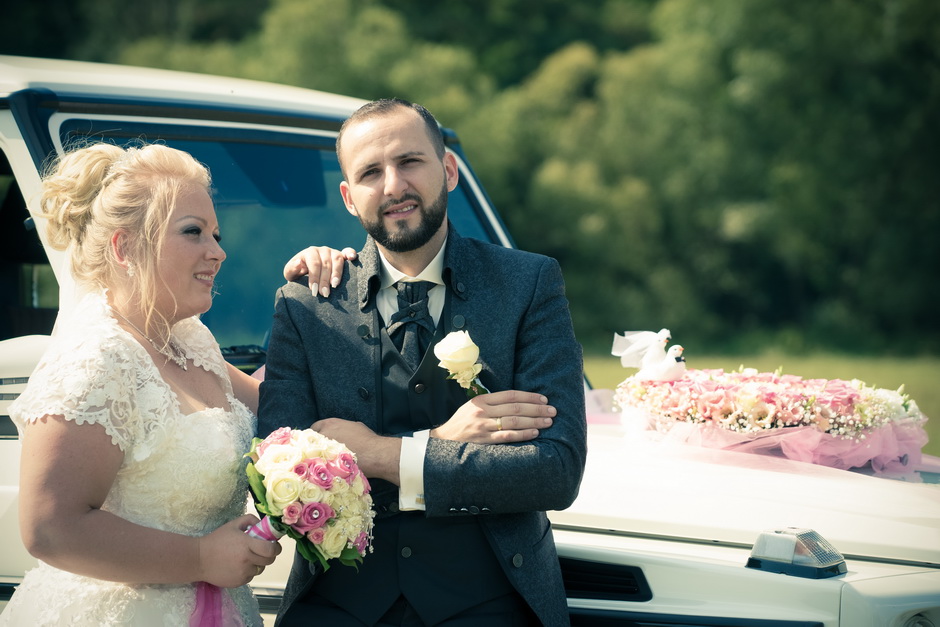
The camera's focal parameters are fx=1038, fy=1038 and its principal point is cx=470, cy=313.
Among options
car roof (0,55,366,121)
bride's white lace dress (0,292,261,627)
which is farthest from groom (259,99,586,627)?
car roof (0,55,366,121)

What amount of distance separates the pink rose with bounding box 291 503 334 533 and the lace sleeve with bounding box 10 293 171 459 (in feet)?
1.50

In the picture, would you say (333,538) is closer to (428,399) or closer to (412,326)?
(428,399)

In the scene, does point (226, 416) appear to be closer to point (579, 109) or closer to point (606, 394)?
point (606, 394)

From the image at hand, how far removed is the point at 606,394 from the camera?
14.7 ft

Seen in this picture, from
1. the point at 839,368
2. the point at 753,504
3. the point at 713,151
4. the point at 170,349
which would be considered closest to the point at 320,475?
the point at 170,349

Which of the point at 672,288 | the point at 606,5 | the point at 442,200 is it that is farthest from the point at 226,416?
the point at 606,5

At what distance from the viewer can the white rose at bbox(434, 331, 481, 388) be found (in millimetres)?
2580

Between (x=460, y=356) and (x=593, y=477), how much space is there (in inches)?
29.5

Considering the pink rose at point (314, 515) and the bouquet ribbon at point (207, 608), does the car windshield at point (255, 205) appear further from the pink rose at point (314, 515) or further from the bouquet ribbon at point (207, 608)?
the pink rose at point (314, 515)

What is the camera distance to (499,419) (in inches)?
106

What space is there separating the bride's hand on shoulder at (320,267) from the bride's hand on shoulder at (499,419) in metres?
0.58

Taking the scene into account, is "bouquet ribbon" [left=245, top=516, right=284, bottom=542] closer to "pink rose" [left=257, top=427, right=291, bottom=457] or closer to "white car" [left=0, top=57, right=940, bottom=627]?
"pink rose" [left=257, top=427, right=291, bottom=457]

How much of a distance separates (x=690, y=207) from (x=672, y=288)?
6.55 ft

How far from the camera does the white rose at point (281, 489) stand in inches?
93.7
